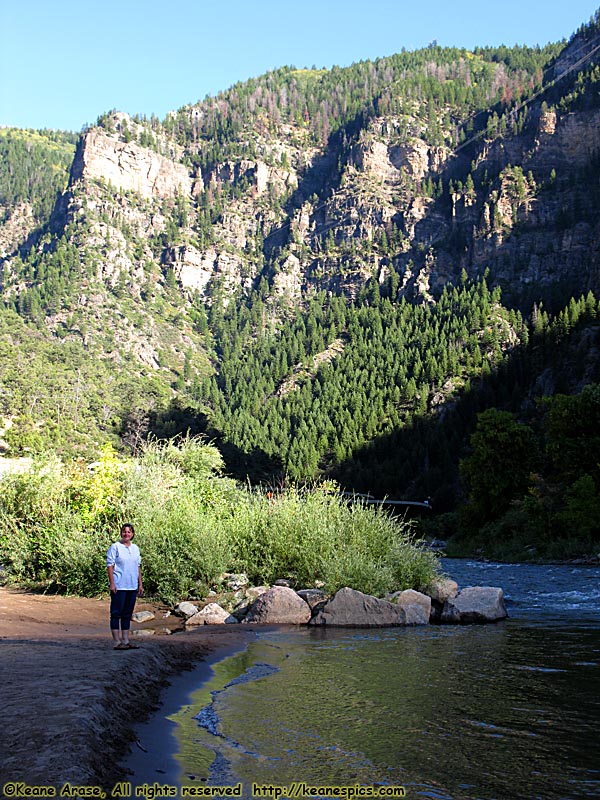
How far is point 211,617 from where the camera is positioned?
2145cm

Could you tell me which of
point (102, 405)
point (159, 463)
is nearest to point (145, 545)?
point (159, 463)

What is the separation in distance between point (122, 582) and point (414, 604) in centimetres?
1110

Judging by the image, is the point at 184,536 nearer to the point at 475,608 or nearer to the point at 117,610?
the point at 475,608

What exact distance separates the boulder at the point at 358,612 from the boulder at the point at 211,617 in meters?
2.58

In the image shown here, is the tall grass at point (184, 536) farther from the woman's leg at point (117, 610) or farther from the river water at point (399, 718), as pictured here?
the woman's leg at point (117, 610)

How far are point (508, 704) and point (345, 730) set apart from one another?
3004 millimetres

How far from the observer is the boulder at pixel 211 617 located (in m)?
21.2

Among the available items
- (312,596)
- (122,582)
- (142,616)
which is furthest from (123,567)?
(312,596)

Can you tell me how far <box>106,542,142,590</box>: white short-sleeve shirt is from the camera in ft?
45.4

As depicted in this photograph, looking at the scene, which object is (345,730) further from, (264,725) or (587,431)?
(587,431)

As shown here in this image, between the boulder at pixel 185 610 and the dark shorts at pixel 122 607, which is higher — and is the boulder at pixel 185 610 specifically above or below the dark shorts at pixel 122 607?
below

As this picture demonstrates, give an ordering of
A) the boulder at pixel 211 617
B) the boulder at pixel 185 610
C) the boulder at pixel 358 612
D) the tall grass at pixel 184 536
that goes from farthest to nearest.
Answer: the tall grass at pixel 184 536
the boulder at pixel 185 610
the boulder at pixel 211 617
the boulder at pixel 358 612

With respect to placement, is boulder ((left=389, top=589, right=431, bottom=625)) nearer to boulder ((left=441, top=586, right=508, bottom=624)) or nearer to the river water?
boulder ((left=441, top=586, right=508, bottom=624))

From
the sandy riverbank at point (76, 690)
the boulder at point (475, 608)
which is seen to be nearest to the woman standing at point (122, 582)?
the sandy riverbank at point (76, 690)
